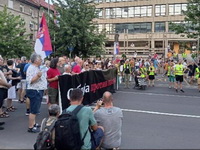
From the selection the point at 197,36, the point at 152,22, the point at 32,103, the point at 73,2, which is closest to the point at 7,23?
the point at 73,2

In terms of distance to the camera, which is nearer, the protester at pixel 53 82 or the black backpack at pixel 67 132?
the black backpack at pixel 67 132

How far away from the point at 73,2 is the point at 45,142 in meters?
21.4

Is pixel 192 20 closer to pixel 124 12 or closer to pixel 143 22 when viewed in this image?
pixel 143 22

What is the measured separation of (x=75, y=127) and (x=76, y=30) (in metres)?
19.5

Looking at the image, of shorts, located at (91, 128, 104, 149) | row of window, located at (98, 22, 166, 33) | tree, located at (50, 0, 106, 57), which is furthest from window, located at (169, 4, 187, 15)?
shorts, located at (91, 128, 104, 149)

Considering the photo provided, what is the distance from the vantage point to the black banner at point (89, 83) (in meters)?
8.35

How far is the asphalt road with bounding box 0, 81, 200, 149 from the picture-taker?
6.34 metres

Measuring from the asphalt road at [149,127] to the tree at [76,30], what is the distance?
12.7 m

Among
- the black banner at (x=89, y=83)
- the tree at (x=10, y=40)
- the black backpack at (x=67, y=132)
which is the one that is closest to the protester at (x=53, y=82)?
the black banner at (x=89, y=83)

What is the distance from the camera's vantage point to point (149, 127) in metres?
7.79

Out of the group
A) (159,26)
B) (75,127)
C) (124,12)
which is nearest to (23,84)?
(75,127)

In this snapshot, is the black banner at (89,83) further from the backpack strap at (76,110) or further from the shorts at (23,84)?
the backpack strap at (76,110)

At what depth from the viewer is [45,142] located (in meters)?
4.46

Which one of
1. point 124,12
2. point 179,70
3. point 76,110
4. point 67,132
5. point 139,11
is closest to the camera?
point 67,132
